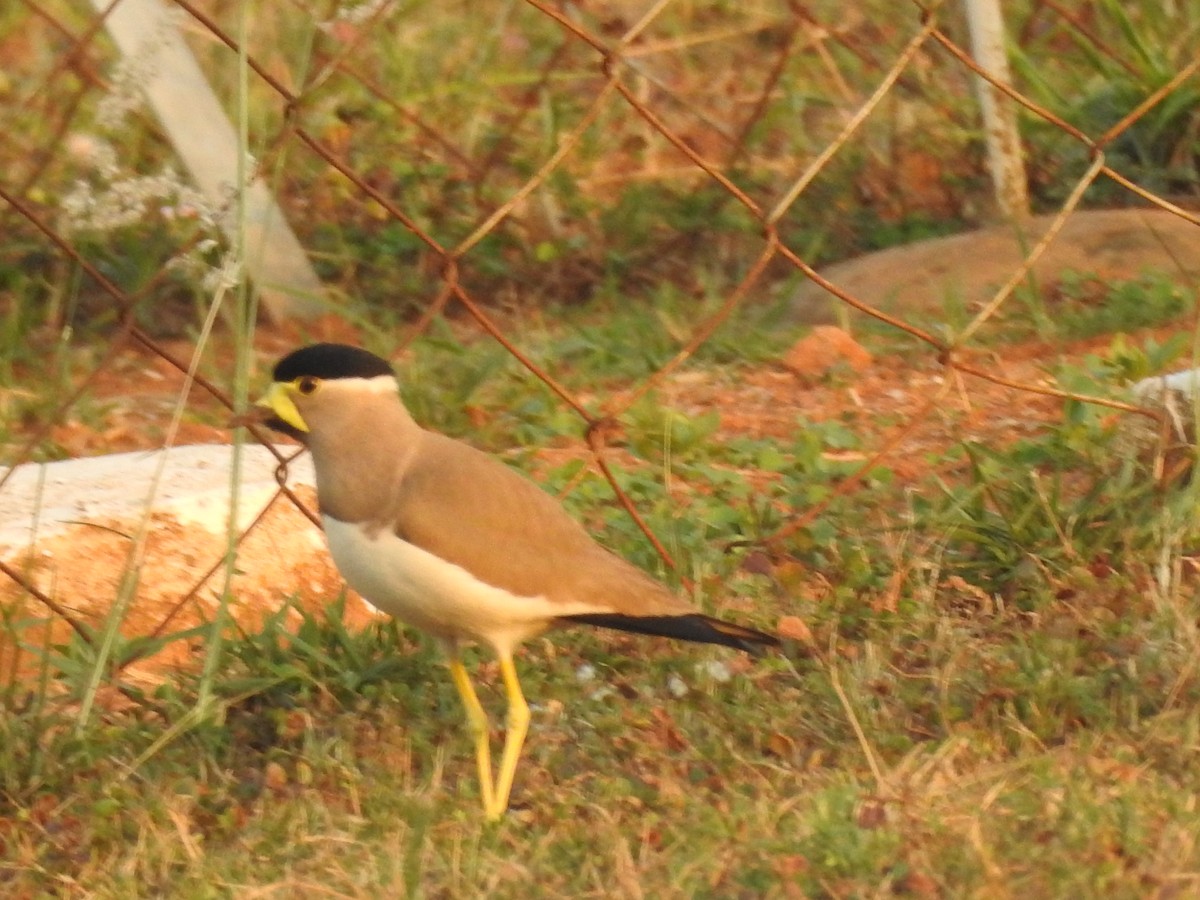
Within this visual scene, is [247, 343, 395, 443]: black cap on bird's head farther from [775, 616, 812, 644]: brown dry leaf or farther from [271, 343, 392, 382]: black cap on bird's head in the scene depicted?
[775, 616, 812, 644]: brown dry leaf

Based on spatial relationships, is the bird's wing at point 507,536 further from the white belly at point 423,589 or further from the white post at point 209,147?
the white post at point 209,147

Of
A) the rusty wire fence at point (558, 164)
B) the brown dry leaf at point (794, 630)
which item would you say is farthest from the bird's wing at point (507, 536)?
the rusty wire fence at point (558, 164)

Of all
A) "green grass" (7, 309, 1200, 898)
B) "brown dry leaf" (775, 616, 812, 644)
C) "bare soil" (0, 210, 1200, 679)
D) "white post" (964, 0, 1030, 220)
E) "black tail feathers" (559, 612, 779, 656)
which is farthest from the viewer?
"white post" (964, 0, 1030, 220)

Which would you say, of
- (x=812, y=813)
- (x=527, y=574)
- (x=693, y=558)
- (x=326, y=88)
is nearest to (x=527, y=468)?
(x=693, y=558)

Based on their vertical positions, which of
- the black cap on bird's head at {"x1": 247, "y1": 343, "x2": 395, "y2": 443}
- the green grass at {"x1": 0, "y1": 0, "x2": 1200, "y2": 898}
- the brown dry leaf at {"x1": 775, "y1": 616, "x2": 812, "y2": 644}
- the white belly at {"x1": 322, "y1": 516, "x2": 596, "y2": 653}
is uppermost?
the black cap on bird's head at {"x1": 247, "y1": 343, "x2": 395, "y2": 443}

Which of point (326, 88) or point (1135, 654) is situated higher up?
point (326, 88)

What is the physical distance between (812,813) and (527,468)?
1608mm

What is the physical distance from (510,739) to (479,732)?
5cm

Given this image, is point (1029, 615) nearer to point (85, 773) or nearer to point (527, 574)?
point (527, 574)

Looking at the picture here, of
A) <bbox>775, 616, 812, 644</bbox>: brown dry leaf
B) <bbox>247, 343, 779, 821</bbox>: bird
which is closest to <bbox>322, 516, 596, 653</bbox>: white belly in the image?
<bbox>247, 343, 779, 821</bbox>: bird

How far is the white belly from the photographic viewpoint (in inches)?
107

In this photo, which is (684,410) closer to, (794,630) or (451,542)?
(794,630)

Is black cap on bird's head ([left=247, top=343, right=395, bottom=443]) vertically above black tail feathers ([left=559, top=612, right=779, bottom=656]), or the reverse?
black cap on bird's head ([left=247, top=343, right=395, bottom=443])

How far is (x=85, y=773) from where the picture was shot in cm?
304
